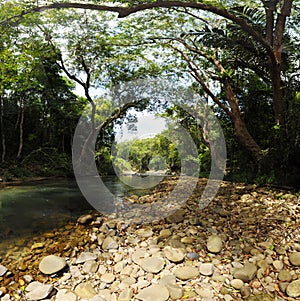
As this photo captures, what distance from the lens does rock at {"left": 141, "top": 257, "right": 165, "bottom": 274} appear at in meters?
3.13

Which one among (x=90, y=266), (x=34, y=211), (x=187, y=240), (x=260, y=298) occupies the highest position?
Result: (x=34, y=211)

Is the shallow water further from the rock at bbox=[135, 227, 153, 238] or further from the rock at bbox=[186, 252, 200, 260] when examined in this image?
the rock at bbox=[186, 252, 200, 260]

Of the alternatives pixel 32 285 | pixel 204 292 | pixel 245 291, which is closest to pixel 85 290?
pixel 32 285

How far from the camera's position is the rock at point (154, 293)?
2680 millimetres

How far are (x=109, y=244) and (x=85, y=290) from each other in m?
0.97

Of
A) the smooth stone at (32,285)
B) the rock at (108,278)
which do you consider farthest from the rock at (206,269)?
the smooth stone at (32,285)

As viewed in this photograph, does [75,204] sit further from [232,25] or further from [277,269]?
[232,25]

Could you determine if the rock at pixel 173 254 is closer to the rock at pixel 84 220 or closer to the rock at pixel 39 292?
the rock at pixel 39 292

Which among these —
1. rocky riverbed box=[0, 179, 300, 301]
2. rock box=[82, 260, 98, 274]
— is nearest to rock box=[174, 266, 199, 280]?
rocky riverbed box=[0, 179, 300, 301]

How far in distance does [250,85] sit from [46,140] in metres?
10.6

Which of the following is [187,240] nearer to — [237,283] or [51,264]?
[237,283]

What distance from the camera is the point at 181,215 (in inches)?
184

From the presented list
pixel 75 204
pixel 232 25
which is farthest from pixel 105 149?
pixel 232 25

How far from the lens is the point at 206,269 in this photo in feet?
10.1
